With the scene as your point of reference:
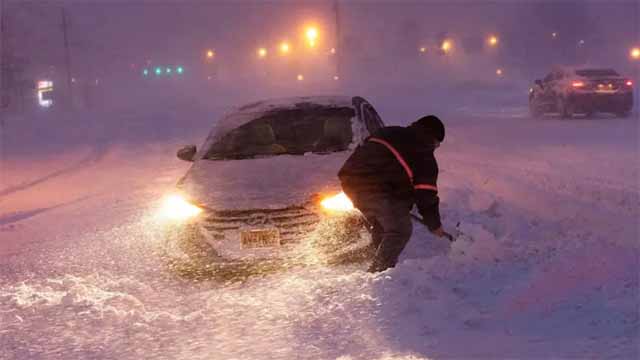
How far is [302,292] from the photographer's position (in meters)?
5.48

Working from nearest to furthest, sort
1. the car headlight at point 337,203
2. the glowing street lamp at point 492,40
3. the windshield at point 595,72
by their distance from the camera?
the car headlight at point 337,203 < the windshield at point 595,72 < the glowing street lamp at point 492,40

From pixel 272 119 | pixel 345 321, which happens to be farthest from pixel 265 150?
pixel 345 321

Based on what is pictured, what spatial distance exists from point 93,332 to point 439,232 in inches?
107

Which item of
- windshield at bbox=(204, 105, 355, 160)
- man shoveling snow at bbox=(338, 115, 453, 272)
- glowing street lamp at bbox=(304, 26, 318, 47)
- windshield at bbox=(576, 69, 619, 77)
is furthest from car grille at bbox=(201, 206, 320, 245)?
glowing street lamp at bbox=(304, 26, 318, 47)

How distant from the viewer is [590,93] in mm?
21359

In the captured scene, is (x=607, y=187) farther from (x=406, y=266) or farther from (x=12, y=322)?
(x=12, y=322)

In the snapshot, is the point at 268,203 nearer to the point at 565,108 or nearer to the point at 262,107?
the point at 262,107

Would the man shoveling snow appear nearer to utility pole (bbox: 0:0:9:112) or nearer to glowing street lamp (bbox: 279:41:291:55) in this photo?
utility pole (bbox: 0:0:9:112)

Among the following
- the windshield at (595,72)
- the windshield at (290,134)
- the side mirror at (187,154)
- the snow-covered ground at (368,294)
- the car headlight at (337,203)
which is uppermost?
the windshield at (595,72)

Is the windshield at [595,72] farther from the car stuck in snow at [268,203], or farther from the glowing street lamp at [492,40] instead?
the glowing street lamp at [492,40]

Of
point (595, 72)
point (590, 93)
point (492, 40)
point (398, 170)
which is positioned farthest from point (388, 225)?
point (492, 40)

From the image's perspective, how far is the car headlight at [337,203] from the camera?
5688 millimetres

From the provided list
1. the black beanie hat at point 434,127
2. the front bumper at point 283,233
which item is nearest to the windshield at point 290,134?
the front bumper at point 283,233

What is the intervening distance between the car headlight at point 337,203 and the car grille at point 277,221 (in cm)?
14
